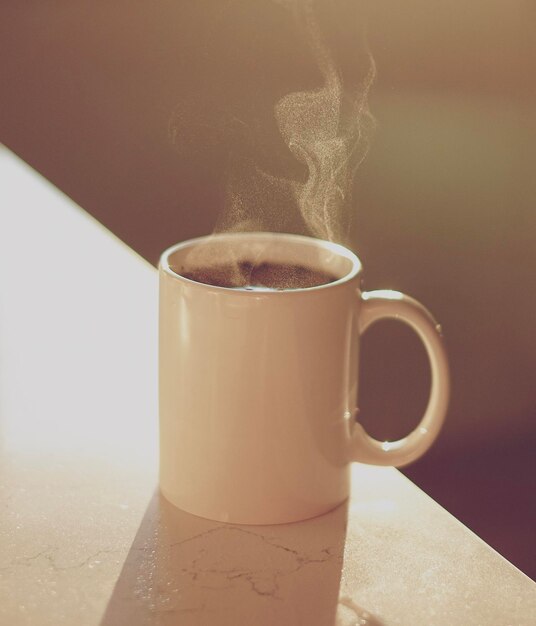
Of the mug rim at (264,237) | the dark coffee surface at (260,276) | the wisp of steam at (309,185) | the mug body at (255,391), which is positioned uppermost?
the wisp of steam at (309,185)

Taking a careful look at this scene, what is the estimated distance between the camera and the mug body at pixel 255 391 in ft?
1.85

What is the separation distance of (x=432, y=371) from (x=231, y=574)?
196mm

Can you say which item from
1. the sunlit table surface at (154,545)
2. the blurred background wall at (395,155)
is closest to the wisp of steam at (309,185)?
the sunlit table surface at (154,545)

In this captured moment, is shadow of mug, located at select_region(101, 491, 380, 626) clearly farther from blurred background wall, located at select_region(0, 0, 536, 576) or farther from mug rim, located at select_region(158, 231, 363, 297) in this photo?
blurred background wall, located at select_region(0, 0, 536, 576)

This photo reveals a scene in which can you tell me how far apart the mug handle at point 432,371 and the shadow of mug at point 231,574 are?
53mm

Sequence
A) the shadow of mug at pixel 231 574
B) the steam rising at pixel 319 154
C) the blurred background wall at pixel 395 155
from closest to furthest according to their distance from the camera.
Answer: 1. the shadow of mug at pixel 231 574
2. the steam rising at pixel 319 154
3. the blurred background wall at pixel 395 155

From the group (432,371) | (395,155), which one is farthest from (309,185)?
(395,155)

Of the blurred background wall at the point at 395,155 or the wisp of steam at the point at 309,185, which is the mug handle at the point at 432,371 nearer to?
the wisp of steam at the point at 309,185

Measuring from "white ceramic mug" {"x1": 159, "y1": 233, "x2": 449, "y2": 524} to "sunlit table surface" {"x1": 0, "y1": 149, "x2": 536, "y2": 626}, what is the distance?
3 centimetres

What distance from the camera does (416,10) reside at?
2.88 m

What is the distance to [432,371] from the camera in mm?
621

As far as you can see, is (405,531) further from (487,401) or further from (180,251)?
(487,401)

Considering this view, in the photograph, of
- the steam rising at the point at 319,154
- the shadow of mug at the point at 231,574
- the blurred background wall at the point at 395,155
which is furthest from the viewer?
the blurred background wall at the point at 395,155

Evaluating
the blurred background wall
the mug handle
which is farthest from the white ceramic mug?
the blurred background wall
